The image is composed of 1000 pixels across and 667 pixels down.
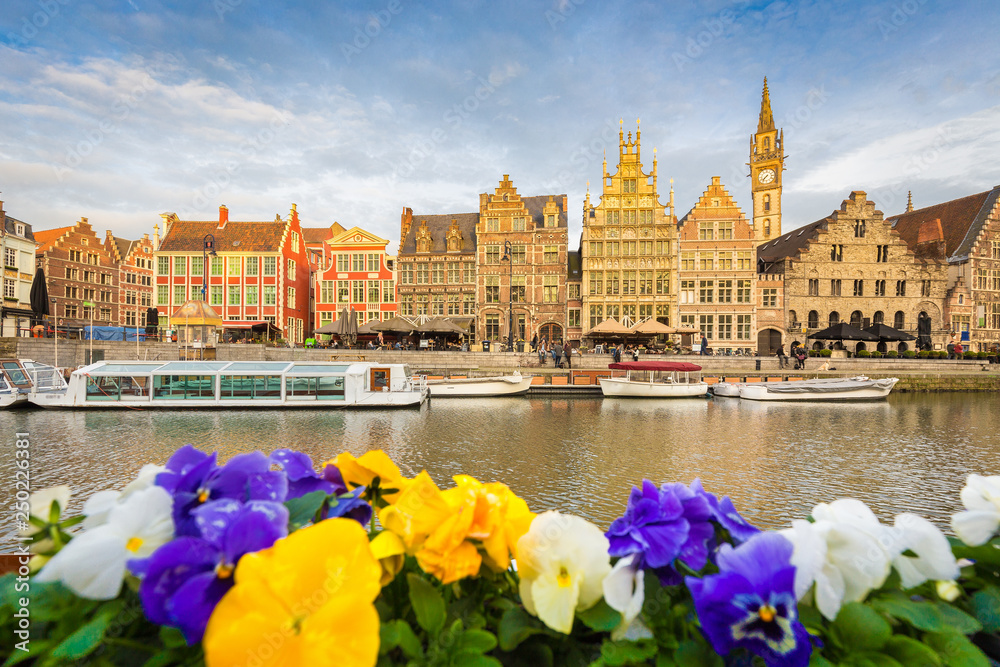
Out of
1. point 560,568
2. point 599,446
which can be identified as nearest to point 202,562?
point 560,568

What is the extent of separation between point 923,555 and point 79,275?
58294mm

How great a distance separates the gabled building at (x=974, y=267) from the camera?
Answer: 1554 inches

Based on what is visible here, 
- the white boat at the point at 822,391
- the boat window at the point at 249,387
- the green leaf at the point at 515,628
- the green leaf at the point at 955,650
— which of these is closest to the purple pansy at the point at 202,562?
the green leaf at the point at 515,628

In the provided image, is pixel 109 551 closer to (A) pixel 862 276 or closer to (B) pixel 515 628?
(B) pixel 515 628

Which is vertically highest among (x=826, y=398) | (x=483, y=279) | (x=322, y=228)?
(x=322, y=228)

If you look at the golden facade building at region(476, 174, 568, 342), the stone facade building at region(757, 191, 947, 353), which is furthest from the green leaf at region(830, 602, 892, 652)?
the stone facade building at region(757, 191, 947, 353)

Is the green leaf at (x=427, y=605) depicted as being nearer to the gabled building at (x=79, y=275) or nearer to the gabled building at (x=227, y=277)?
the gabled building at (x=227, y=277)

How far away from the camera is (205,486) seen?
956 mm

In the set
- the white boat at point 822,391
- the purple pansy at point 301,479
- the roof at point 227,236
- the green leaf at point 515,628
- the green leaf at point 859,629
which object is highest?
the roof at point 227,236

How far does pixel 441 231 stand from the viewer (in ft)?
140

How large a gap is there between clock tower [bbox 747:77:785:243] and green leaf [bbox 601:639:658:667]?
65.1 m

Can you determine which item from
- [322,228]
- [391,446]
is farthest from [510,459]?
[322,228]

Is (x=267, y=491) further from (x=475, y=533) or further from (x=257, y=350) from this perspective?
(x=257, y=350)

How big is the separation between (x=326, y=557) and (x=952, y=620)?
46.4 inches
